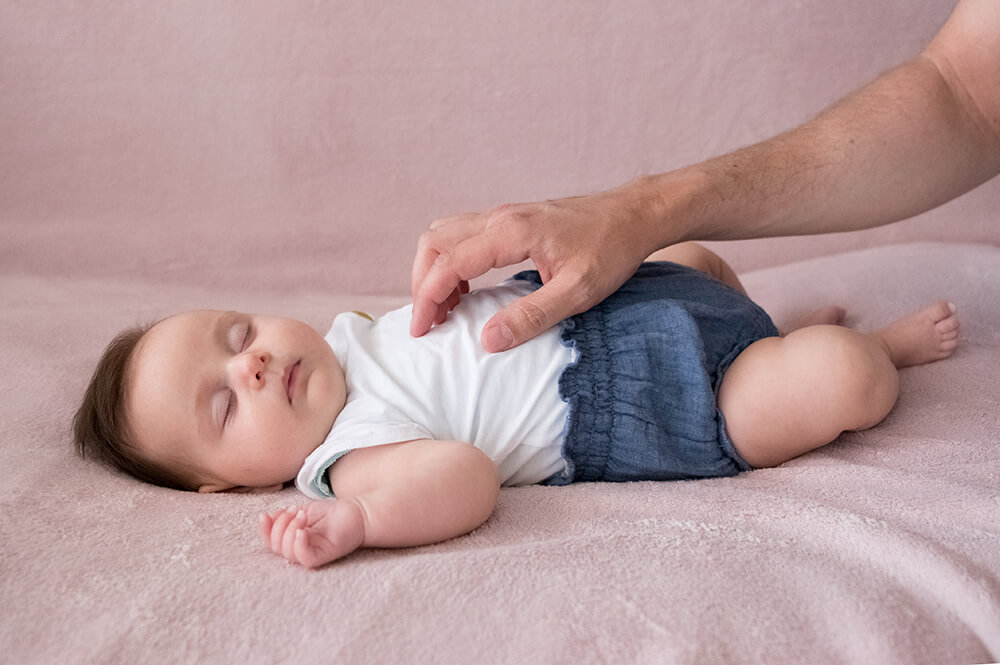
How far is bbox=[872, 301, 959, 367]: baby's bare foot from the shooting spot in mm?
1425

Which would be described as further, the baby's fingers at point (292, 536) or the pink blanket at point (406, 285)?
the baby's fingers at point (292, 536)

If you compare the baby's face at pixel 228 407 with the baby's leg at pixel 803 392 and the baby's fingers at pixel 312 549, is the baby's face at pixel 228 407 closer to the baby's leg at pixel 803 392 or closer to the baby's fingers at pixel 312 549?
the baby's fingers at pixel 312 549

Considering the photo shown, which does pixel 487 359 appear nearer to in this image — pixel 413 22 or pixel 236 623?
pixel 236 623

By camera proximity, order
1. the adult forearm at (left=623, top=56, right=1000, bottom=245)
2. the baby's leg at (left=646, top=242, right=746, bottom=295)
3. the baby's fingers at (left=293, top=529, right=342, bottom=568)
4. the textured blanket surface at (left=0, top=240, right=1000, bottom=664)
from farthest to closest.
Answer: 1. the baby's leg at (left=646, top=242, right=746, bottom=295)
2. the adult forearm at (left=623, top=56, right=1000, bottom=245)
3. the baby's fingers at (left=293, top=529, right=342, bottom=568)
4. the textured blanket surface at (left=0, top=240, right=1000, bottom=664)

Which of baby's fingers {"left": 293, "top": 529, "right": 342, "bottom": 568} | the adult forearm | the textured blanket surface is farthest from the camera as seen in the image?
the adult forearm

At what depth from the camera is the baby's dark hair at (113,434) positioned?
121cm

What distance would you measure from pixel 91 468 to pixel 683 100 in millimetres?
1565

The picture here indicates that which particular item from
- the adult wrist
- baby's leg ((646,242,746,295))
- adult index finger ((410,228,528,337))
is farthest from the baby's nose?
baby's leg ((646,242,746,295))

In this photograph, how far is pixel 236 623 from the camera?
826mm

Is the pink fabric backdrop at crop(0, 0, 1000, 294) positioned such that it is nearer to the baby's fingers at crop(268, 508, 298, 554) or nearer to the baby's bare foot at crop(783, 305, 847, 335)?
the baby's bare foot at crop(783, 305, 847, 335)

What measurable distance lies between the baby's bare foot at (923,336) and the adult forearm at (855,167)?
0.52 ft

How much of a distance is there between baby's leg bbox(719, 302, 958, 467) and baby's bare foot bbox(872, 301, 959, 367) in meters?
0.20

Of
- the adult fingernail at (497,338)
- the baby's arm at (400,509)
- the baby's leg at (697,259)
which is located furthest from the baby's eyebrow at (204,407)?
the baby's leg at (697,259)

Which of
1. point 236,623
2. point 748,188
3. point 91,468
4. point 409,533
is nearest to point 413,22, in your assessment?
point 748,188
